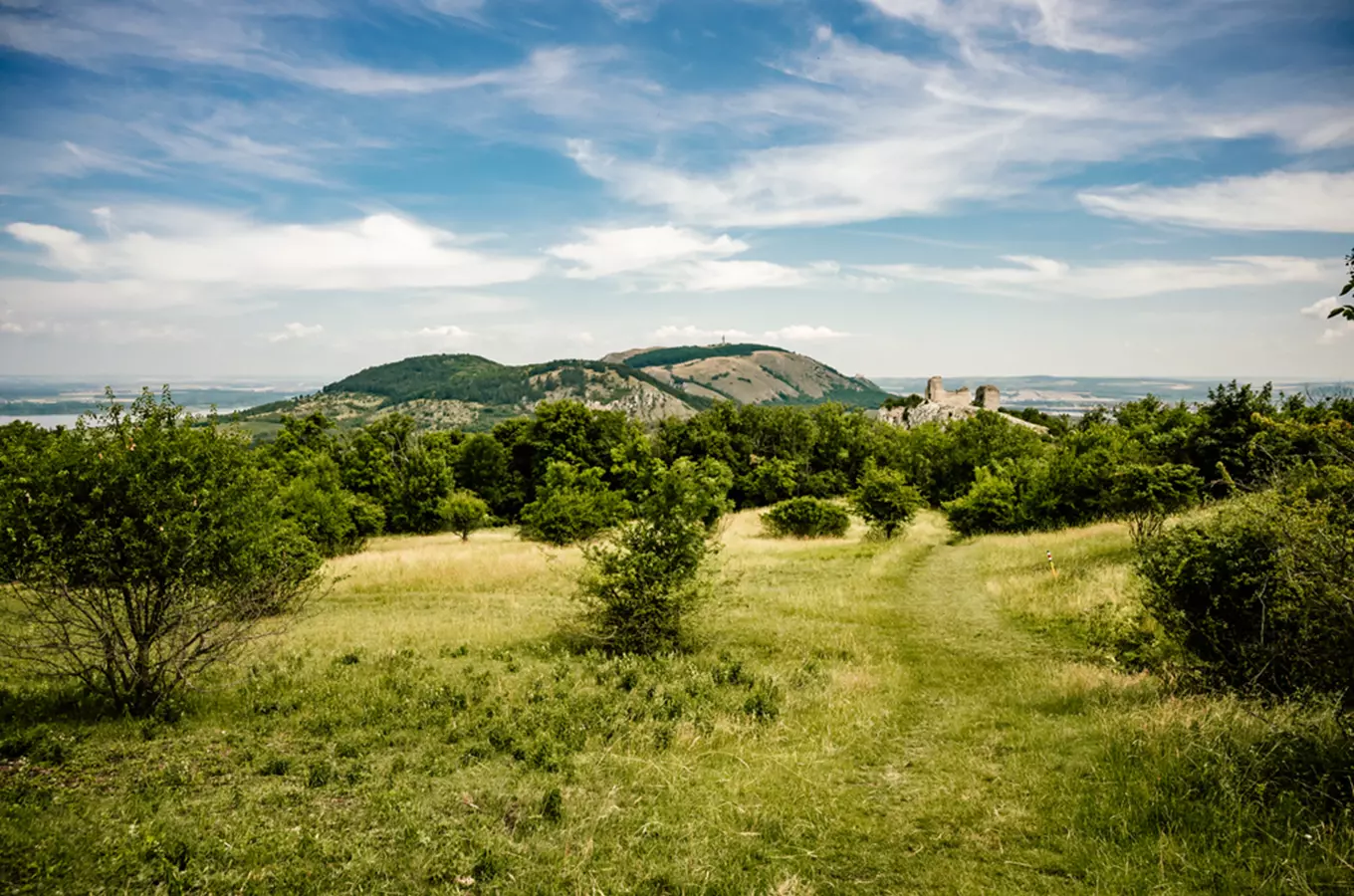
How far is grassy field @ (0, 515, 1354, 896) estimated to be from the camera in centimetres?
636

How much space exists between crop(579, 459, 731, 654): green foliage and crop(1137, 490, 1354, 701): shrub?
8724 millimetres

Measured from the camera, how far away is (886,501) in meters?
37.9

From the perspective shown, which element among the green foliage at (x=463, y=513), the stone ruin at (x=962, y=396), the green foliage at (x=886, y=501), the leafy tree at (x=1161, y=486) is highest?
the stone ruin at (x=962, y=396)

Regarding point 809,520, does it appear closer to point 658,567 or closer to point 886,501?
point 886,501

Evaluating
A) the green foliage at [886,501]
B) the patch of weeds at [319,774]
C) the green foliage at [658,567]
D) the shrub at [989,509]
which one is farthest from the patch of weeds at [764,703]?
the shrub at [989,509]

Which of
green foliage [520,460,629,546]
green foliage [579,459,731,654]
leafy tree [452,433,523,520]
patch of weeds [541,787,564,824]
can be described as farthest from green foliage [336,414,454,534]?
patch of weeds [541,787,564,824]

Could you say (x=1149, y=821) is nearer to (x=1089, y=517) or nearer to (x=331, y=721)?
(x=331, y=721)

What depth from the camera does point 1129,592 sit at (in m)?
17.2

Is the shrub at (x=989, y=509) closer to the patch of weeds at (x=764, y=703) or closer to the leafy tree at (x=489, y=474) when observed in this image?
the patch of weeds at (x=764, y=703)

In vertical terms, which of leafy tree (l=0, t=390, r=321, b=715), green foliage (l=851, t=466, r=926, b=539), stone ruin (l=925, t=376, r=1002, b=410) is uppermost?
stone ruin (l=925, t=376, r=1002, b=410)

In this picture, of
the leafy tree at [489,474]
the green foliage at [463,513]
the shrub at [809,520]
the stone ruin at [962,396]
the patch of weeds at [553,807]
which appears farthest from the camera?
the stone ruin at [962,396]

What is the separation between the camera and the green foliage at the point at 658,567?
15.6 m

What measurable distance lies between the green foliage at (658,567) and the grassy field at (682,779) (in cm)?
124

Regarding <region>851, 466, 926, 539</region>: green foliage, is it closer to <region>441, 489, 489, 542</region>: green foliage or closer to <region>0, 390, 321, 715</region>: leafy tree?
<region>441, 489, 489, 542</region>: green foliage
